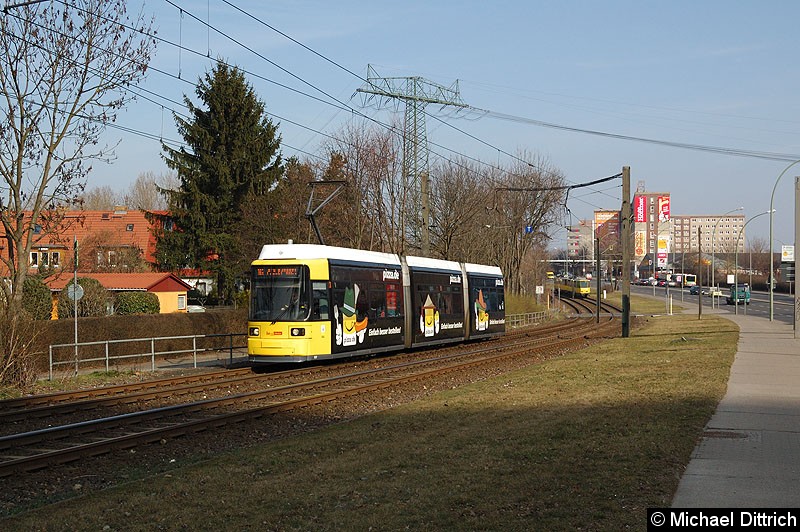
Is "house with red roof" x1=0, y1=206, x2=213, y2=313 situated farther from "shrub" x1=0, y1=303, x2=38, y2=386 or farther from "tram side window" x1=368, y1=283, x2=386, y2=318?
"tram side window" x1=368, y1=283, x2=386, y2=318

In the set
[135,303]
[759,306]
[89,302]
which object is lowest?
[759,306]

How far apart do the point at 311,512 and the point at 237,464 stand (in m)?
3.00

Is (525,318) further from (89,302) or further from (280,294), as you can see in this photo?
(280,294)

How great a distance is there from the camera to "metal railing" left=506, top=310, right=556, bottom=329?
5550cm

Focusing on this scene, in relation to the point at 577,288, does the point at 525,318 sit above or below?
below

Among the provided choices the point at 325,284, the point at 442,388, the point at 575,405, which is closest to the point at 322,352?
the point at 325,284

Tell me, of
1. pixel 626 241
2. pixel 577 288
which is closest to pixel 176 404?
pixel 626 241

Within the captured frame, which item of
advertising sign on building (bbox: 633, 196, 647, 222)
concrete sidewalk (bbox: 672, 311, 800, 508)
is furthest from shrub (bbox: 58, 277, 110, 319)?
advertising sign on building (bbox: 633, 196, 647, 222)

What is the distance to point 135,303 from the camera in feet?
127

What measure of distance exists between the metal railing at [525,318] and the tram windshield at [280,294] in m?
33.0

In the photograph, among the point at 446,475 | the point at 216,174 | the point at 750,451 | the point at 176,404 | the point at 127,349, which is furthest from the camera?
the point at 216,174

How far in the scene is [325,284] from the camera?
76.8ft

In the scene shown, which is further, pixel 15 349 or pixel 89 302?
pixel 89 302

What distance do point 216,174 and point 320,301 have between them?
2976cm
